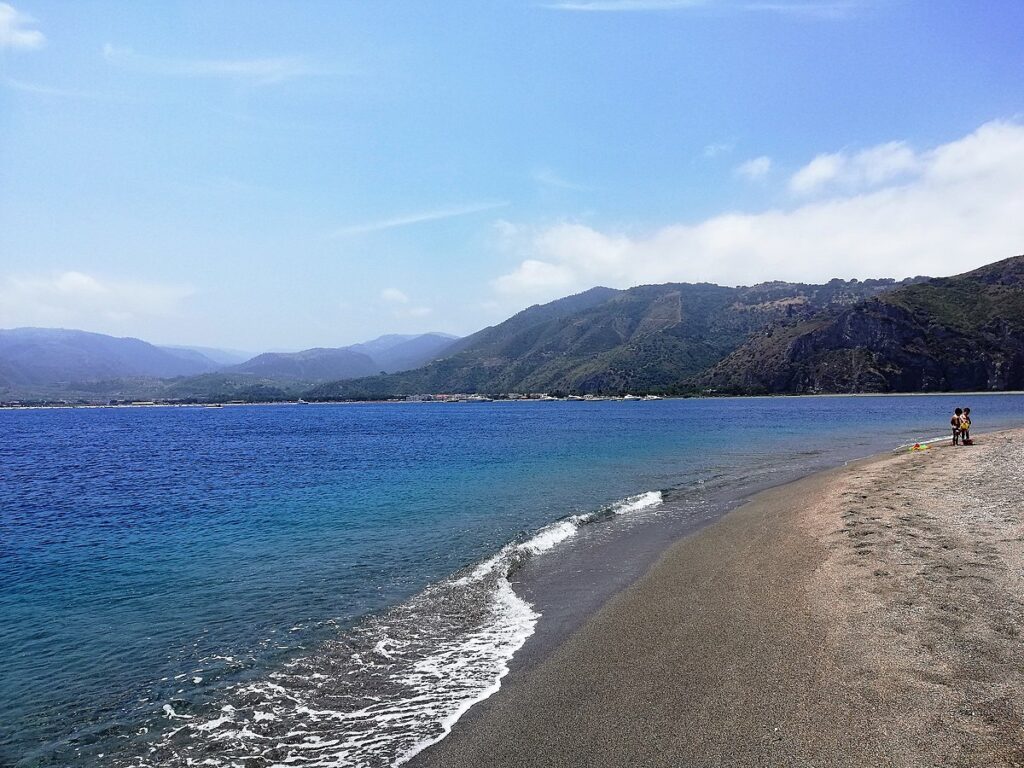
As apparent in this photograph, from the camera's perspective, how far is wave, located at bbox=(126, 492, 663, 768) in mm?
7047

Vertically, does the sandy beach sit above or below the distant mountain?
below

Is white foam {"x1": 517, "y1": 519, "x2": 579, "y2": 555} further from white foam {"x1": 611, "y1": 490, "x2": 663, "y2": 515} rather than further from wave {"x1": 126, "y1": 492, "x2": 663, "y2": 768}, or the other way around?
wave {"x1": 126, "y1": 492, "x2": 663, "y2": 768}

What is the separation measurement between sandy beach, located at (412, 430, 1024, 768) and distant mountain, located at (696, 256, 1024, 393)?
176282 millimetres

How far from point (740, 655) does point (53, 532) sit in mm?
23705

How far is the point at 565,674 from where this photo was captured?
27.9ft

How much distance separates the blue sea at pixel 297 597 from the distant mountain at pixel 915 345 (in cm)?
15874

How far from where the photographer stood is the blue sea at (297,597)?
7.75 m

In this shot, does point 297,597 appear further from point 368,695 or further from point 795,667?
point 795,667

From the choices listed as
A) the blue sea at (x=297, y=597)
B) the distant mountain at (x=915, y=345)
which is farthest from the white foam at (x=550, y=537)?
the distant mountain at (x=915, y=345)

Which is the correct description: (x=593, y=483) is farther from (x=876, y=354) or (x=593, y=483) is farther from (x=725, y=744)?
(x=876, y=354)

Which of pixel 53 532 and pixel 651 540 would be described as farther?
pixel 53 532

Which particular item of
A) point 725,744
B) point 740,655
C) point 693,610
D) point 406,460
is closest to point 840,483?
point 693,610

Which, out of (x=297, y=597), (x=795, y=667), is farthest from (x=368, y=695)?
(x=795, y=667)

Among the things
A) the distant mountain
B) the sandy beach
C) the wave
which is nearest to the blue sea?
the wave
